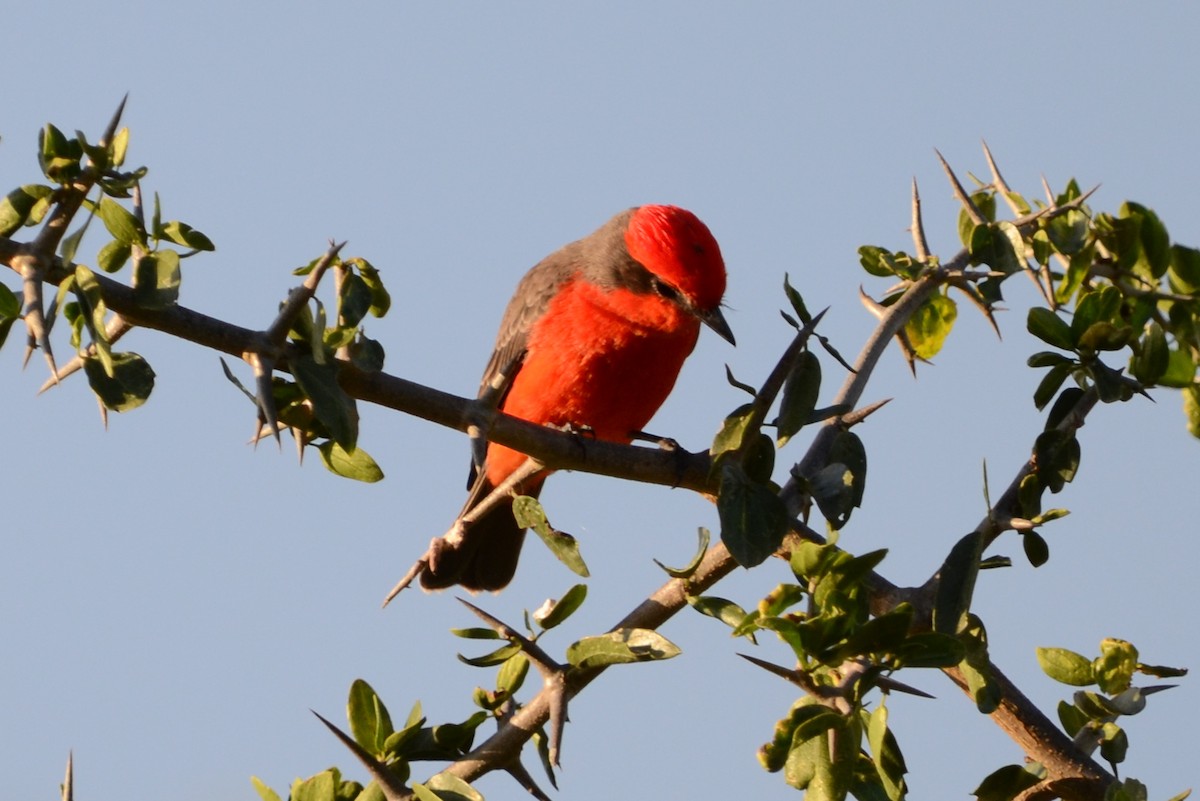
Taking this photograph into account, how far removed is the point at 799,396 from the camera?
351cm

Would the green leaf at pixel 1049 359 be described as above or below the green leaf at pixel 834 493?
above

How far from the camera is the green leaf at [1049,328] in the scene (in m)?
3.79

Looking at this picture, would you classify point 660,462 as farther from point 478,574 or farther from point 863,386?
point 478,574

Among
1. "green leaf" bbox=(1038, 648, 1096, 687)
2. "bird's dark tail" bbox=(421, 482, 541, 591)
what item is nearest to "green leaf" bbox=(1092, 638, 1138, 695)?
"green leaf" bbox=(1038, 648, 1096, 687)

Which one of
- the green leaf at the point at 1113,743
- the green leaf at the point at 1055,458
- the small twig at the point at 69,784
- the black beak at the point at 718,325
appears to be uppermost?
the black beak at the point at 718,325

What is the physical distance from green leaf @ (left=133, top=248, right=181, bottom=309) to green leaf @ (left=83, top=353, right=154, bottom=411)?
183 mm

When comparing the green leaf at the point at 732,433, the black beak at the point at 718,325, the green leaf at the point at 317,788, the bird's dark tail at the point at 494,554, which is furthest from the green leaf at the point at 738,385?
the bird's dark tail at the point at 494,554

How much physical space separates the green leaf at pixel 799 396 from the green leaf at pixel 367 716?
3.78 feet

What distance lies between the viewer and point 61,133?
122 inches

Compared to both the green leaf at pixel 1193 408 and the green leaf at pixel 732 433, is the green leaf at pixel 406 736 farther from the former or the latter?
the green leaf at pixel 1193 408

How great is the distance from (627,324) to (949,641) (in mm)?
4008

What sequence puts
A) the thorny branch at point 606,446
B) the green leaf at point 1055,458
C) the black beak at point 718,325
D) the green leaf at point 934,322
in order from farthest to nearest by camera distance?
the black beak at point 718,325 → the green leaf at point 934,322 → the green leaf at point 1055,458 → the thorny branch at point 606,446

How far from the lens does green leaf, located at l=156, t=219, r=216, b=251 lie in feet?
10.5

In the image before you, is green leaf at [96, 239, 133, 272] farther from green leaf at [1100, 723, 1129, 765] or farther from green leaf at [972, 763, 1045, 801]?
green leaf at [1100, 723, 1129, 765]
